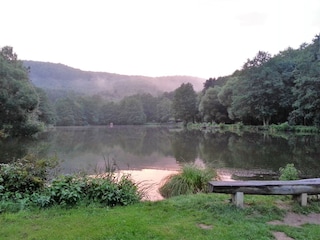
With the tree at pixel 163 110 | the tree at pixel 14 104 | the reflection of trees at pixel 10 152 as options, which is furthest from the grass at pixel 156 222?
the tree at pixel 163 110

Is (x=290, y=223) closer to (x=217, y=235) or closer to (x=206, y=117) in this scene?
(x=217, y=235)

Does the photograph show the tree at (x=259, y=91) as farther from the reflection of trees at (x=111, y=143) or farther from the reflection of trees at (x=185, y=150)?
the reflection of trees at (x=185, y=150)

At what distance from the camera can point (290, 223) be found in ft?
16.7

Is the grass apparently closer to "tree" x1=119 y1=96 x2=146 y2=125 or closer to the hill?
"tree" x1=119 y1=96 x2=146 y2=125

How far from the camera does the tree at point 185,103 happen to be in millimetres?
78375

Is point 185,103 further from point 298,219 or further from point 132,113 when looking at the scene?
point 298,219

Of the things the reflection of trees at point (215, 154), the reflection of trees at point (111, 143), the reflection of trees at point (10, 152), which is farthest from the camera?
the reflection of trees at point (111, 143)

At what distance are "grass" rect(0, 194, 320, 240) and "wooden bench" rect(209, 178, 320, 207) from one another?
24cm

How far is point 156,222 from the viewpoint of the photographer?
4.88m

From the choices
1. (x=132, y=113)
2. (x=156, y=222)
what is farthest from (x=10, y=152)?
(x=132, y=113)

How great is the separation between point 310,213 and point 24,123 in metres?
31.5

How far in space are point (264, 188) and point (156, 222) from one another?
214 centimetres

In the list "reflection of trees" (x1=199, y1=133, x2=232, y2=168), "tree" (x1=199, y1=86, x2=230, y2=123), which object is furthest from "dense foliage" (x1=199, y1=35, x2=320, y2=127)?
"reflection of trees" (x1=199, y1=133, x2=232, y2=168)

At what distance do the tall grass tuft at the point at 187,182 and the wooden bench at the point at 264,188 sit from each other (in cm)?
239
